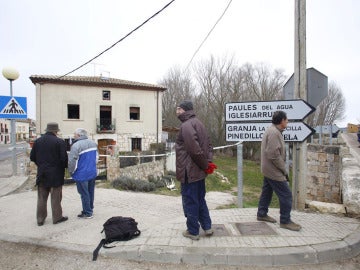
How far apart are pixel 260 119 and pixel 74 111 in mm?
23704

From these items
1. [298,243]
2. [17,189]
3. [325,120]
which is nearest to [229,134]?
[298,243]

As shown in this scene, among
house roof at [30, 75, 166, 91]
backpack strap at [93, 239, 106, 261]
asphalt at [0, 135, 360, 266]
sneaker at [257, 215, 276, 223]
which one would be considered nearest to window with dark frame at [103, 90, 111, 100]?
house roof at [30, 75, 166, 91]

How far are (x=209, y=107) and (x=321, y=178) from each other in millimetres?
28219

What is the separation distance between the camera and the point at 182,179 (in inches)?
136

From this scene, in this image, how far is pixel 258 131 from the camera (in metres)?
4.87

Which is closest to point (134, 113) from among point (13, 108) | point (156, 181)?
point (156, 181)

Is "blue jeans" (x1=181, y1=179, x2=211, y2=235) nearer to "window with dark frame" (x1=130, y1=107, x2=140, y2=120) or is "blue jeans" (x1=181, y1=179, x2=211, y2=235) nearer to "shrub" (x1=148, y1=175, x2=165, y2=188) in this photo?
"shrub" (x1=148, y1=175, x2=165, y2=188)

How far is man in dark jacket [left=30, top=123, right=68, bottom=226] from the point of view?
437cm

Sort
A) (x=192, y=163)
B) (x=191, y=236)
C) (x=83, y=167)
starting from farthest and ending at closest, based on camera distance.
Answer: (x=83, y=167), (x=191, y=236), (x=192, y=163)

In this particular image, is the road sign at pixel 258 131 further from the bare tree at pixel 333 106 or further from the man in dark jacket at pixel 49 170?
the bare tree at pixel 333 106

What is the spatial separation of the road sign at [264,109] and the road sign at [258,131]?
110mm

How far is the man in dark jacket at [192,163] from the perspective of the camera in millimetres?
3381

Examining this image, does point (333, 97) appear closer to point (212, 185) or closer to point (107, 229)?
point (212, 185)

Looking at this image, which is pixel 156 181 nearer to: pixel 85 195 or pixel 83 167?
pixel 85 195
